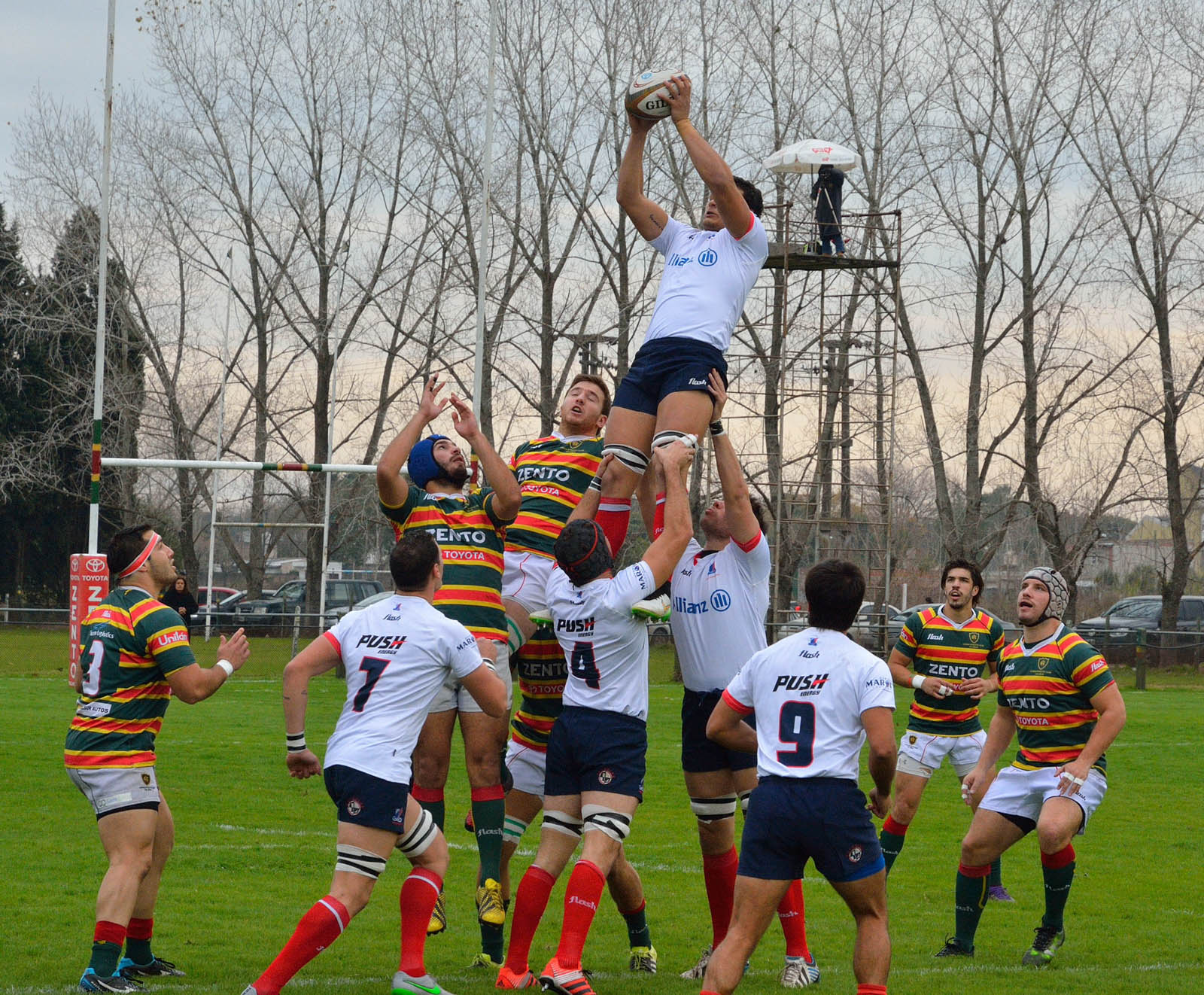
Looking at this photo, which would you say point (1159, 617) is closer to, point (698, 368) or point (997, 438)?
point (997, 438)

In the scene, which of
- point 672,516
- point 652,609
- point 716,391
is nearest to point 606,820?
point 652,609

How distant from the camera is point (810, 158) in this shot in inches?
1018

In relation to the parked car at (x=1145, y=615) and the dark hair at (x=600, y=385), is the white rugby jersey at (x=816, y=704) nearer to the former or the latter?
the dark hair at (x=600, y=385)

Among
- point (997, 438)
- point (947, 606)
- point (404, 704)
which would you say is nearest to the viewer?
point (404, 704)

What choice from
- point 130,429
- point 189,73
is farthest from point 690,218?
point 130,429

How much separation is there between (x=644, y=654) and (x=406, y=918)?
5.23 ft

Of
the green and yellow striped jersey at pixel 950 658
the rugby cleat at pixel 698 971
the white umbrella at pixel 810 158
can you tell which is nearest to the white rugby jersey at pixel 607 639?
the rugby cleat at pixel 698 971

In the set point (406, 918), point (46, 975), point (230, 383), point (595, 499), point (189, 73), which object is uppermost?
point (189, 73)

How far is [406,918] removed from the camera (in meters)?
6.03

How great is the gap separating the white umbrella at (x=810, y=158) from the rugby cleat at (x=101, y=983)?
22310mm

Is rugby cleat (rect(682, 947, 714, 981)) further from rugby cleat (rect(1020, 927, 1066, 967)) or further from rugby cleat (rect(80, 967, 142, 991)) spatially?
rugby cleat (rect(80, 967, 142, 991))

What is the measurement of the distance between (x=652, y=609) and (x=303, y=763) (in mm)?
1669

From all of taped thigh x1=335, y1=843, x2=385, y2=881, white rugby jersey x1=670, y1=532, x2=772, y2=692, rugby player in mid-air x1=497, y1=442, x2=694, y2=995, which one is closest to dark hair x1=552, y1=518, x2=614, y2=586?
rugby player in mid-air x1=497, y1=442, x2=694, y2=995

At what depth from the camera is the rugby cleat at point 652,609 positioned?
616cm
